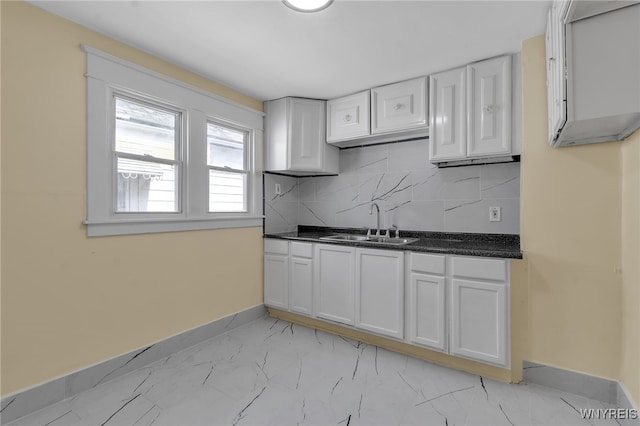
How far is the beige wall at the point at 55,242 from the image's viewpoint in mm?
1664

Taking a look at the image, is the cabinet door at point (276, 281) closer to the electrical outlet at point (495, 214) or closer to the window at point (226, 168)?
the window at point (226, 168)

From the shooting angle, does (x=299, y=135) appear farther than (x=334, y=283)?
Yes

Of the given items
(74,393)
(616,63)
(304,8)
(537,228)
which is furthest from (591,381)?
(74,393)

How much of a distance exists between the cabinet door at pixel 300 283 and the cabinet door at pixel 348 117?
1.26 meters

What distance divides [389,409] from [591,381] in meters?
1.22

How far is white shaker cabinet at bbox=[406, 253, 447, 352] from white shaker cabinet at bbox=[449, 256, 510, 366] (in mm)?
69

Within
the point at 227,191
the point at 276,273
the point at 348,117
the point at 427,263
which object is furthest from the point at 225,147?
the point at 427,263

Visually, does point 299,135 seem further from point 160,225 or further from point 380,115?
point 160,225

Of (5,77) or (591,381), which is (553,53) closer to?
(591,381)

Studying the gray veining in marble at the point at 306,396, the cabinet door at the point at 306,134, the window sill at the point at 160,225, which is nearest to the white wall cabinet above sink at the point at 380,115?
the cabinet door at the point at 306,134

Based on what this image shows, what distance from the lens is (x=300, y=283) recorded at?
298 cm

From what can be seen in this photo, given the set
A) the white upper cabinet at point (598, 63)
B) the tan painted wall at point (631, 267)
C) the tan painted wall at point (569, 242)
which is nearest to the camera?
the white upper cabinet at point (598, 63)

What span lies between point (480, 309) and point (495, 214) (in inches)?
35.0

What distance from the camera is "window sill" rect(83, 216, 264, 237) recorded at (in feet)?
6.63
